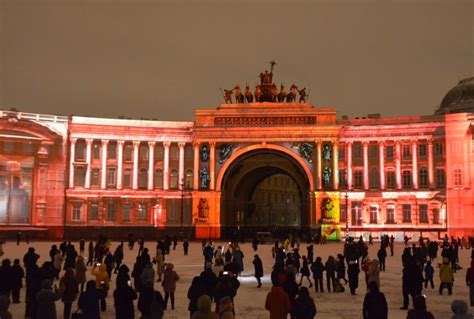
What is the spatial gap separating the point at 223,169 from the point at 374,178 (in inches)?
734

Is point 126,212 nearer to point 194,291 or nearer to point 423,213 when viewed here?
point 423,213

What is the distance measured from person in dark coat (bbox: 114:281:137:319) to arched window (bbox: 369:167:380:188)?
59.6 metres

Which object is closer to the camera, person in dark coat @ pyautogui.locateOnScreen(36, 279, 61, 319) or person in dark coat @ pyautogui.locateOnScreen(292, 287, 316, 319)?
person in dark coat @ pyautogui.locateOnScreen(292, 287, 316, 319)

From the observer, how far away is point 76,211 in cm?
7000

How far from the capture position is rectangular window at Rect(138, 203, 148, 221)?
7119 cm

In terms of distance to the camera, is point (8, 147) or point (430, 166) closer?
point (8, 147)

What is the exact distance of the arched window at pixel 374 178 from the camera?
69.8m

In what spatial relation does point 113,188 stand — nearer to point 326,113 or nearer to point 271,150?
point 271,150

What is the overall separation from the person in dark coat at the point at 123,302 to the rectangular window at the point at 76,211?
59.0 meters

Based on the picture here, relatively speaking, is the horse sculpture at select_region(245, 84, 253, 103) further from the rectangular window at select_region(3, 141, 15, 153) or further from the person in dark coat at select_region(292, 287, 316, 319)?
the person in dark coat at select_region(292, 287, 316, 319)

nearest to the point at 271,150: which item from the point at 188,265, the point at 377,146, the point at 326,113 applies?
the point at 326,113

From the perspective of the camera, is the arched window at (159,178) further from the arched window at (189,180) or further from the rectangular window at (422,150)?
the rectangular window at (422,150)

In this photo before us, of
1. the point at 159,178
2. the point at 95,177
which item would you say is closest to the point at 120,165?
the point at 95,177

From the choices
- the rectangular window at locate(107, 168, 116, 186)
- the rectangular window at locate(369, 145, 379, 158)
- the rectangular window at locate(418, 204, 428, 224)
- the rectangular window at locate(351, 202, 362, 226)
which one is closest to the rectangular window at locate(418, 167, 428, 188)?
the rectangular window at locate(418, 204, 428, 224)
